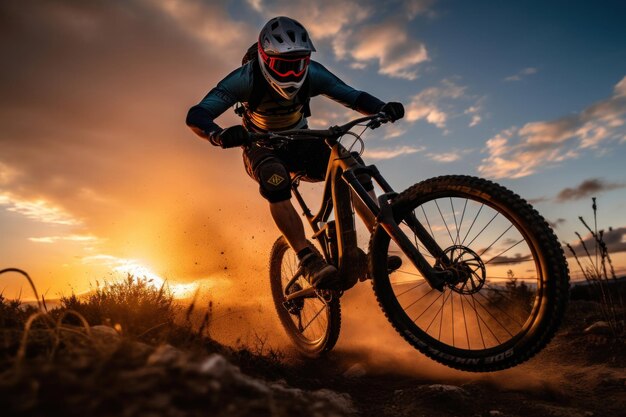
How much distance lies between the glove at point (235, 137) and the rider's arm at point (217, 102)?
0.47ft

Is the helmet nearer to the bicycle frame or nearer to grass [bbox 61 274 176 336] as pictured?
the bicycle frame

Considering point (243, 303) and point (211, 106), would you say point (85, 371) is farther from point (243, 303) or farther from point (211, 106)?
point (243, 303)

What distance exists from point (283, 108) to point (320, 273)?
242cm

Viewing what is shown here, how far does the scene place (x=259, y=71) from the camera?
5.13 m

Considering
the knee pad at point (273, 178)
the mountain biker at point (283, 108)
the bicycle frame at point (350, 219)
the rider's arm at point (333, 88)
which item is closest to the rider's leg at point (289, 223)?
the mountain biker at point (283, 108)

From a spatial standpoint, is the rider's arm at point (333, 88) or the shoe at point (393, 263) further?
the rider's arm at point (333, 88)

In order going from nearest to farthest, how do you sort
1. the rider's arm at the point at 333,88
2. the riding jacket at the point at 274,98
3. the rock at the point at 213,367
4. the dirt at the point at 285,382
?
the dirt at the point at 285,382 → the rock at the point at 213,367 → the riding jacket at the point at 274,98 → the rider's arm at the point at 333,88

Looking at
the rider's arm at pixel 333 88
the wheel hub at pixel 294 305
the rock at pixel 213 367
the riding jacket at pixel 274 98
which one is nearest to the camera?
the rock at pixel 213 367

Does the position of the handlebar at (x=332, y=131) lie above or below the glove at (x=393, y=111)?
below

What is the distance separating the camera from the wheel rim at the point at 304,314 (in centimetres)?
547

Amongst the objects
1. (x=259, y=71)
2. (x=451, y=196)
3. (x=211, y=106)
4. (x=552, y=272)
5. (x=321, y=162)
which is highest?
(x=259, y=71)

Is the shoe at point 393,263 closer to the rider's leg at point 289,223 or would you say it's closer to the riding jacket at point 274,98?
the rider's leg at point 289,223

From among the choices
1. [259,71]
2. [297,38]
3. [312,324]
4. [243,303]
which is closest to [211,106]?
[259,71]

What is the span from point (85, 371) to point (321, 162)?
13.2 ft
